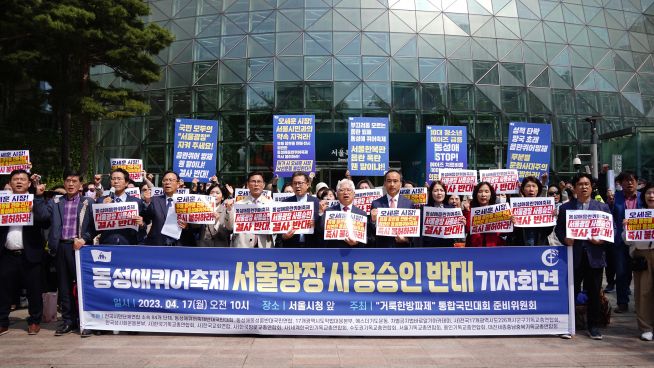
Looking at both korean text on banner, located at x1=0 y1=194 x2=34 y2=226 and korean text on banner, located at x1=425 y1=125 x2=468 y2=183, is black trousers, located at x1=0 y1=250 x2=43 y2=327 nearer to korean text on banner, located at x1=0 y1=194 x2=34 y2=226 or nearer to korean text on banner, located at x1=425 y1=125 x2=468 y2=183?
korean text on banner, located at x1=0 y1=194 x2=34 y2=226

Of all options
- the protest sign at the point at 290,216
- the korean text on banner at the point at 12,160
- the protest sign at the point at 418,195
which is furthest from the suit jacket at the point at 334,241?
the korean text on banner at the point at 12,160

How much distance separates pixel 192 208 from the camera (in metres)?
6.68

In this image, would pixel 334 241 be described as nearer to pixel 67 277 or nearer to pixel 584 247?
pixel 584 247

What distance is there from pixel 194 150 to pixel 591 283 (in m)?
9.20

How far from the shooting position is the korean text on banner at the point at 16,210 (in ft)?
21.7

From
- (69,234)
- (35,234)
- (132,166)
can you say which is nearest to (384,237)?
(69,234)

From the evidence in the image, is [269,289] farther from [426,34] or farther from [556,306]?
[426,34]

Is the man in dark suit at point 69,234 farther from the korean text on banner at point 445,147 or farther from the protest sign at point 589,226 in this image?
the korean text on banner at point 445,147

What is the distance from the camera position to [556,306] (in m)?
6.19

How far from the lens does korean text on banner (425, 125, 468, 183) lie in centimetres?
1267

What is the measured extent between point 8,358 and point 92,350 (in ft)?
2.93

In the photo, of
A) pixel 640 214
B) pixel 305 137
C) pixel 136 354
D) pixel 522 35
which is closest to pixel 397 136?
pixel 522 35

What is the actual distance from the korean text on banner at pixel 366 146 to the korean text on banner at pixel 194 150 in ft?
12.5

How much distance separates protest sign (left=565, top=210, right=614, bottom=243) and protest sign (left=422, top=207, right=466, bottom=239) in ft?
4.54
